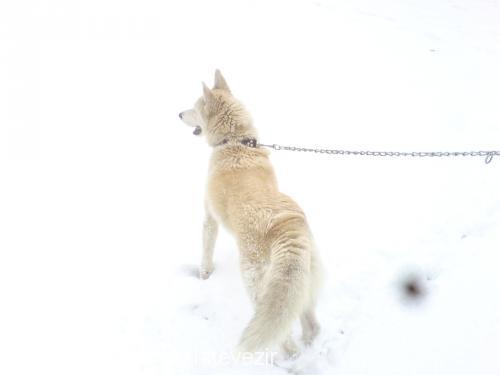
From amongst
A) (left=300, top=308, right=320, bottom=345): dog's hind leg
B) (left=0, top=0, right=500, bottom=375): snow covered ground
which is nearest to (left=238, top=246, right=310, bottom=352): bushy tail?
(left=300, top=308, right=320, bottom=345): dog's hind leg

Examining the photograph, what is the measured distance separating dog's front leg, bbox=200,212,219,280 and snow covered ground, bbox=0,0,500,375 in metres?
0.13

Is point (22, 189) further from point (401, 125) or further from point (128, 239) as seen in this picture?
point (401, 125)

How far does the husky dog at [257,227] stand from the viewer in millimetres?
1910

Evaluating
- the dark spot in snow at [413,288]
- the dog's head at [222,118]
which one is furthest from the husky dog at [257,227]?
the dark spot in snow at [413,288]

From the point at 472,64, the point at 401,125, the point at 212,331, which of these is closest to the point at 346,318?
the point at 212,331

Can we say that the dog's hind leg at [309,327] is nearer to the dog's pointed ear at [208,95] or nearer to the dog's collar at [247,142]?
the dog's collar at [247,142]

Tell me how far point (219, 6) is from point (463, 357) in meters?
8.47

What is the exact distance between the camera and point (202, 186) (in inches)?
176

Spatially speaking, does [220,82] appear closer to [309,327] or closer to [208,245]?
[208,245]

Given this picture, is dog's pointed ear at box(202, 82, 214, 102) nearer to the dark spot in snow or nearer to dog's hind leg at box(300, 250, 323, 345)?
dog's hind leg at box(300, 250, 323, 345)

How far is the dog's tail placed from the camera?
1849mm

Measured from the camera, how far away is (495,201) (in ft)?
12.1

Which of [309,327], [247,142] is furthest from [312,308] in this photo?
[247,142]

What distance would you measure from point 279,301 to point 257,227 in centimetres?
58
